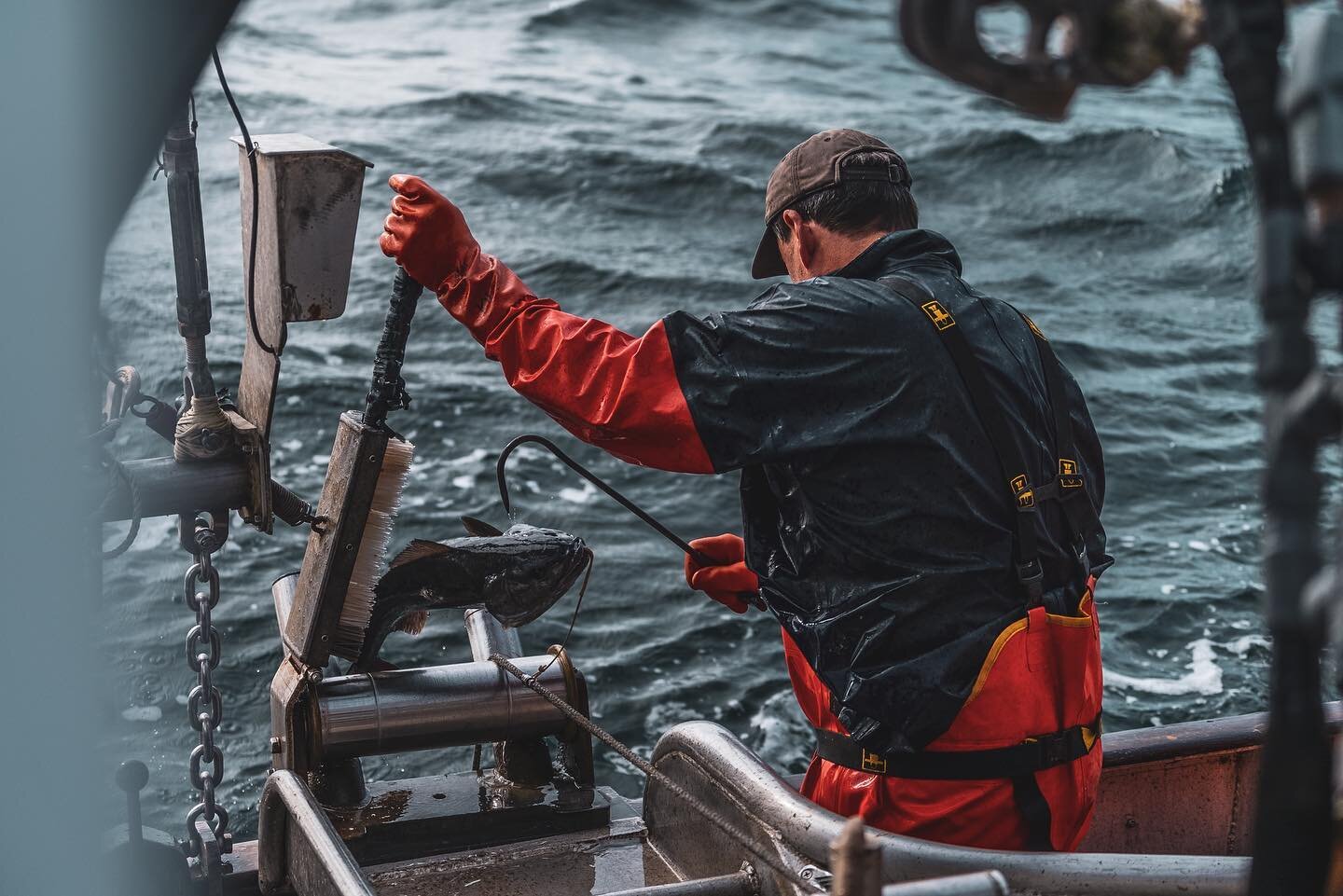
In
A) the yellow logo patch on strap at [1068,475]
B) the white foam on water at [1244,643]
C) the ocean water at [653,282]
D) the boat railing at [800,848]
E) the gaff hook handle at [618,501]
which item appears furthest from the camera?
the white foam on water at [1244,643]

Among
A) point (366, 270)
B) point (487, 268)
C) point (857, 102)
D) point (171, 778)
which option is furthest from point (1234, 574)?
point (857, 102)

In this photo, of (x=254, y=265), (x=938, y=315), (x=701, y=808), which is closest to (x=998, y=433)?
(x=938, y=315)

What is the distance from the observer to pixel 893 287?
8.66ft

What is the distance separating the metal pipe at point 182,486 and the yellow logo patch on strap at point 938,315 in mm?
1391

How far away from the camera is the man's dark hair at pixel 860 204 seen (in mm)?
2842

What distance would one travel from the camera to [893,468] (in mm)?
2619

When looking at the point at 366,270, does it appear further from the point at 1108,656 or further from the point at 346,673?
the point at 346,673

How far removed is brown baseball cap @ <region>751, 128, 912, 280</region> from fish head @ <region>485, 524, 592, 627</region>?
3.14ft

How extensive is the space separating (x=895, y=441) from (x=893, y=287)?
0.30 meters

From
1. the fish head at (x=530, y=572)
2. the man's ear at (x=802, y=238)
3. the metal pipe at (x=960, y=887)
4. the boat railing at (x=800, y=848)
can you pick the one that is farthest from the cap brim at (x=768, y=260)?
the metal pipe at (x=960, y=887)

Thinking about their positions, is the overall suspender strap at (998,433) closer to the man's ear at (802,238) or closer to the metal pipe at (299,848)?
the man's ear at (802,238)

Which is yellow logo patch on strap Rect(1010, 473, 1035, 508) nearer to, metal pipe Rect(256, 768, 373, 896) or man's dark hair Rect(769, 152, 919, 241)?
→ man's dark hair Rect(769, 152, 919, 241)

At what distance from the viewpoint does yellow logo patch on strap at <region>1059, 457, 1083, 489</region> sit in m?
2.72

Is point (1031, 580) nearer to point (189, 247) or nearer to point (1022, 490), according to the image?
point (1022, 490)
